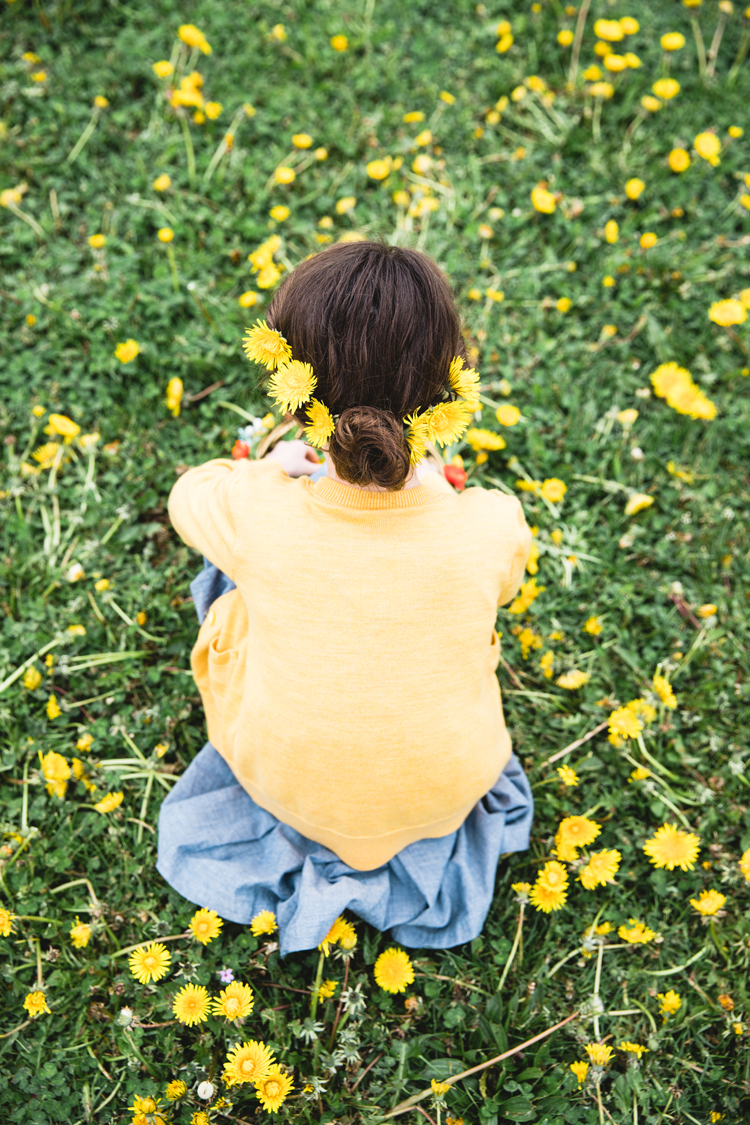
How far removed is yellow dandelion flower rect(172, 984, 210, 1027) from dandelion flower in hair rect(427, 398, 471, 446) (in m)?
1.46

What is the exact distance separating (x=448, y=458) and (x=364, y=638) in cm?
124

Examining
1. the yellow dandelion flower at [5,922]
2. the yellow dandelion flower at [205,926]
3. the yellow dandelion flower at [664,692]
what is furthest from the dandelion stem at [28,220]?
the yellow dandelion flower at [664,692]

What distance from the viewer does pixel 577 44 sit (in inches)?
137

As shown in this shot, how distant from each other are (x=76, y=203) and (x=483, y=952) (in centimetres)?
335

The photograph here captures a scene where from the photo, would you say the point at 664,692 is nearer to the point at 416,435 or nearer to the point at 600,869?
the point at 600,869

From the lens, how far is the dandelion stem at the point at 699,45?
11.8ft

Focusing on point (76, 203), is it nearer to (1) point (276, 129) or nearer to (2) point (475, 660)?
(1) point (276, 129)

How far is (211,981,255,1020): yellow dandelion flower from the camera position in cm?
172

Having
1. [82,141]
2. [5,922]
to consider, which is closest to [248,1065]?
[5,922]

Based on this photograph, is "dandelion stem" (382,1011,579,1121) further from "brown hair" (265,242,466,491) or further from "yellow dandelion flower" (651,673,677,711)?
"brown hair" (265,242,466,491)

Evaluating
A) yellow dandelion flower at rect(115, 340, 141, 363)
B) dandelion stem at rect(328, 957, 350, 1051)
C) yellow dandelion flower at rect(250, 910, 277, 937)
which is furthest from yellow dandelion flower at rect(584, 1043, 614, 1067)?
yellow dandelion flower at rect(115, 340, 141, 363)

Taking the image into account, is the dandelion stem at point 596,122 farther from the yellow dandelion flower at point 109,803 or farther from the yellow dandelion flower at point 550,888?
the yellow dandelion flower at point 109,803

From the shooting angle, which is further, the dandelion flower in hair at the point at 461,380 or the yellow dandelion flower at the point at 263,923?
the yellow dandelion flower at the point at 263,923

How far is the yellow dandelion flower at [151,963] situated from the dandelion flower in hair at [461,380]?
1.59m
